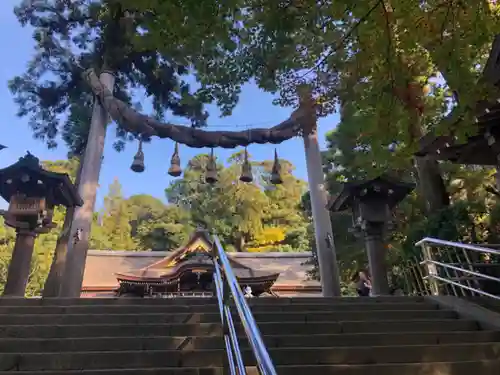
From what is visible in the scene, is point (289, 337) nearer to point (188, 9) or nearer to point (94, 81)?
point (188, 9)

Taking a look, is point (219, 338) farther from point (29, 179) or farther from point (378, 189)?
point (29, 179)

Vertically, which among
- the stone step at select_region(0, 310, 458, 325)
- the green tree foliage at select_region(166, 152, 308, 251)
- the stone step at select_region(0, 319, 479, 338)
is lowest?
the stone step at select_region(0, 319, 479, 338)

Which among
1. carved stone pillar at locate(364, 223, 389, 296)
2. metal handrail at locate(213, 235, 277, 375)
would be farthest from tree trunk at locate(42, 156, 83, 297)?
metal handrail at locate(213, 235, 277, 375)

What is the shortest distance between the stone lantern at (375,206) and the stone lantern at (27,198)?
4.75 metres

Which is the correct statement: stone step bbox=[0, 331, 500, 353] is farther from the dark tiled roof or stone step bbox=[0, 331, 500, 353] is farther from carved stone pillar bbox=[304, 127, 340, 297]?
the dark tiled roof

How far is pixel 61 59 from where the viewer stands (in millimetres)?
11992

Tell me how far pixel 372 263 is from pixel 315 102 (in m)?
2.80

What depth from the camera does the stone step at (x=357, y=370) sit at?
3084 mm

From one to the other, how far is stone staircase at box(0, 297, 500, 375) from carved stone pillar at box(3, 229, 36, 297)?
1218 millimetres

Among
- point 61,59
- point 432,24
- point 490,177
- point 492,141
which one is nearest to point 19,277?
point 432,24

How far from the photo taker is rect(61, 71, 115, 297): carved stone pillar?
26.0 ft

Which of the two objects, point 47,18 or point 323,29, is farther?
point 47,18

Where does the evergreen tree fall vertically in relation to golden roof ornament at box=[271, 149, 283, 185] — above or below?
above

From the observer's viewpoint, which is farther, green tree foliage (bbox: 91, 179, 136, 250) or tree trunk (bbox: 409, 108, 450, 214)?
green tree foliage (bbox: 91, 179, 136, 250)
